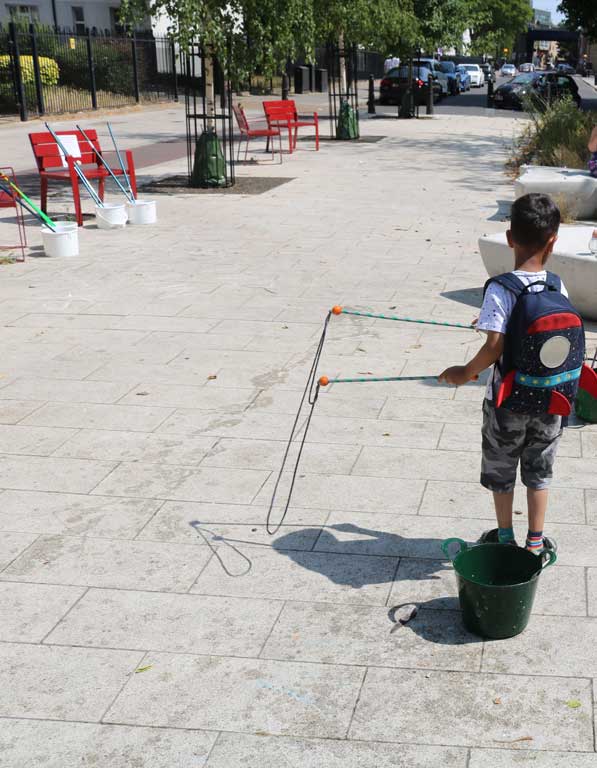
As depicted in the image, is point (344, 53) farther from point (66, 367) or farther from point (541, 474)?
point (541, 474)

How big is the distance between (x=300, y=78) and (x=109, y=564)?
46.0 m

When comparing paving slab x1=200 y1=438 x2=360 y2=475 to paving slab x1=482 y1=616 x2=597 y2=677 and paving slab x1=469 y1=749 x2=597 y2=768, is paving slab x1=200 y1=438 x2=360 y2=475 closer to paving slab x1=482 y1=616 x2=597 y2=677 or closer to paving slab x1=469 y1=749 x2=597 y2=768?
paving slab x1=482 y1=616 x2=597 y2=677

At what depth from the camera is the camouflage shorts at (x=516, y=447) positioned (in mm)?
A: 3969

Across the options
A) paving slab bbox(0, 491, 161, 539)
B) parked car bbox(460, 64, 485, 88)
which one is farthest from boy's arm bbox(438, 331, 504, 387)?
parked car bbox(460, 64, 485, 88)

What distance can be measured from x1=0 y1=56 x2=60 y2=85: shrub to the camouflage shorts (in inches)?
1194

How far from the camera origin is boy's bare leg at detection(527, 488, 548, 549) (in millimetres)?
4137

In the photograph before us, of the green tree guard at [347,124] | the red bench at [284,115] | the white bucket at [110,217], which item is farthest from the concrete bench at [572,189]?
the green tree guard at [347,124]

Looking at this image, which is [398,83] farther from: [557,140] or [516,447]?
[516,447]

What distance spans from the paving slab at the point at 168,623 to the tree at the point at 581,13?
26427 millimetres

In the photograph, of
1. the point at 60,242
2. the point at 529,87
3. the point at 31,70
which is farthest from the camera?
the point at 529,87

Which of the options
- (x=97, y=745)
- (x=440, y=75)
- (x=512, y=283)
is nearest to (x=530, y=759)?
(x=97, y=745)

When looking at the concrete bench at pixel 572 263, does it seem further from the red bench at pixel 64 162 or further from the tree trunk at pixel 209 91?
the tree trunk at pixel 209 91

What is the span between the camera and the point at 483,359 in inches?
151

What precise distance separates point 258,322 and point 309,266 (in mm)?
2287
